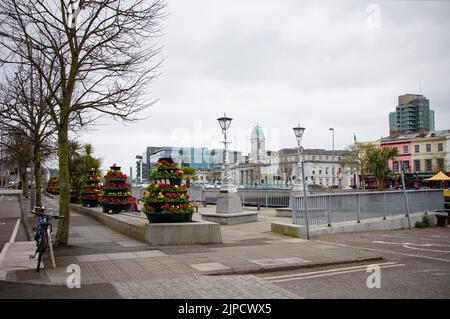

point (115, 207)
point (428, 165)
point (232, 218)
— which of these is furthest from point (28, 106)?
point (428, 165)

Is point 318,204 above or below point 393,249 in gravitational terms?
above

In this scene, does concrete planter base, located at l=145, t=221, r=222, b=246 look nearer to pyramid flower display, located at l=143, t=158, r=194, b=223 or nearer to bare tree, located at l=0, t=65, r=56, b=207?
pyramid flower display, located at l=143, t=158, r=194, b=223

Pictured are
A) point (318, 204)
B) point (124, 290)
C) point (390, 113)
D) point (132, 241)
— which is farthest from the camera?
point (390, 113)

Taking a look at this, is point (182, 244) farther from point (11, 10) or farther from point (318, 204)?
point (11, 10)

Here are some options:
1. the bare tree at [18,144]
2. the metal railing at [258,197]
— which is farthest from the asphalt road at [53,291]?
the metal railing at [258,197]

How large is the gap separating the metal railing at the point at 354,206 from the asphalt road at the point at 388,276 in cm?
205

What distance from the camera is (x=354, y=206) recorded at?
16.4 metres

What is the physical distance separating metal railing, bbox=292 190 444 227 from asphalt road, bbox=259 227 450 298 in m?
2.05

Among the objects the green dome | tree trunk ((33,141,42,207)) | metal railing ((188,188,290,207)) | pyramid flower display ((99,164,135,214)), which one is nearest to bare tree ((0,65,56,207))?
tree trunk ((33,141,42,207))

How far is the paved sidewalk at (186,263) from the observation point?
716cm

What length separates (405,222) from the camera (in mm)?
18266

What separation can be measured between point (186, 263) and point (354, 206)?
30.2 feet
